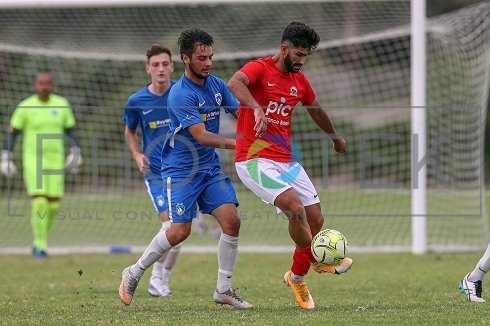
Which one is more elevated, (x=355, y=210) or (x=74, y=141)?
(x=74, y=141)

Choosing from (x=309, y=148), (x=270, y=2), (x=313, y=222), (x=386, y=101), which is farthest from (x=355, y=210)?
(x=313, y=222)

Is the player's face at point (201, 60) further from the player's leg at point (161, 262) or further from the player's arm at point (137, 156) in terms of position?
the player's leg at point (161, 262)

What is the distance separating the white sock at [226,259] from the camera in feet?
22.1

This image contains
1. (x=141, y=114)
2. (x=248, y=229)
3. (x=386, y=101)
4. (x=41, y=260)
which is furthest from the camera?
(x=386, y=101)

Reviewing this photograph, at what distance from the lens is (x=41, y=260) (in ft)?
37.8

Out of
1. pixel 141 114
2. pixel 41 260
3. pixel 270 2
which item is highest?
pixel 270 2

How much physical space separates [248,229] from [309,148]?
1.88 m

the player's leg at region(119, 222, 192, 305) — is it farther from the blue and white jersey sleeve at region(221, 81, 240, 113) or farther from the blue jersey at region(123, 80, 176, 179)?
the blue jersey at region(123, 80, 176, 179)

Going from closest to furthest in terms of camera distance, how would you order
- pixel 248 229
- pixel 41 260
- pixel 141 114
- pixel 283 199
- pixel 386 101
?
pixel 283 199 → pixel 141 114 → pixel 41 260 → pixel 248 229 → pixel 386 101

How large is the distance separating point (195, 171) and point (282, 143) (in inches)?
29.7

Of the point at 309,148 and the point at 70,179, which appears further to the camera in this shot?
the point at 70,179

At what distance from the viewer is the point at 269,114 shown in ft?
21.8

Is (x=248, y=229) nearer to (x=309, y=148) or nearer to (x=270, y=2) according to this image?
(x=309, y=148)

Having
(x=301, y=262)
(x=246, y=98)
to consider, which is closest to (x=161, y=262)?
(x=301, y=262)
